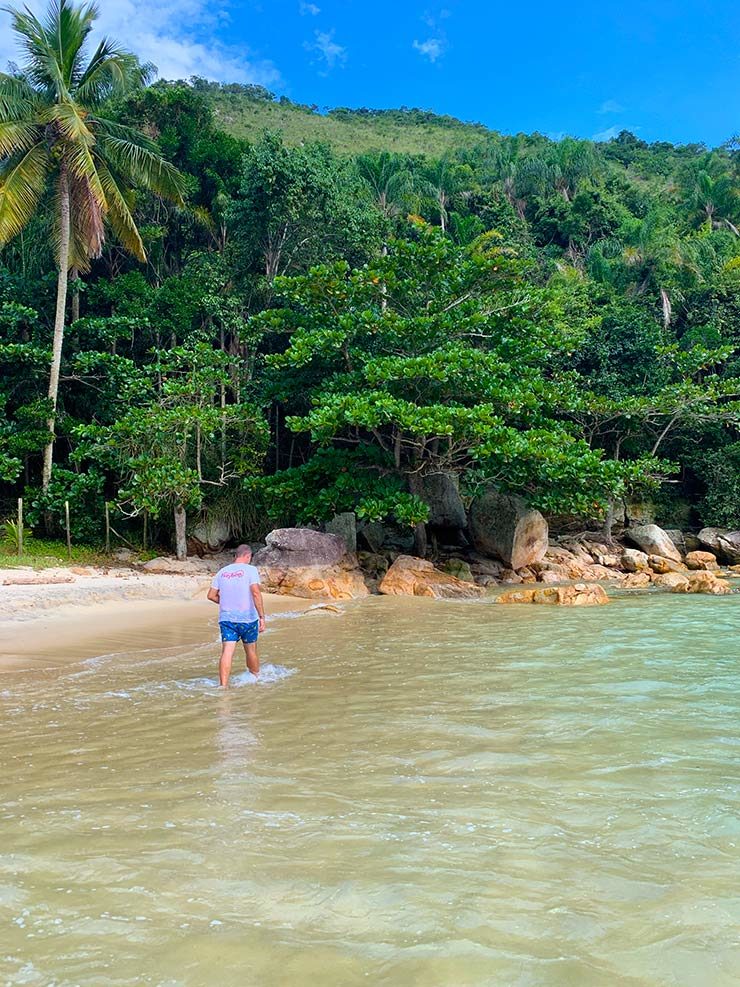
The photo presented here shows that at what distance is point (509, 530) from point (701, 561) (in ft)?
22.6

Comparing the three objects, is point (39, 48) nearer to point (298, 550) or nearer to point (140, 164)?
point (140, 164)

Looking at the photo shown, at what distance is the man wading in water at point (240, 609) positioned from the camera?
7191mm

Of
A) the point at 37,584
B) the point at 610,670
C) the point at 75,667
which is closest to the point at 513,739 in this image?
the point at 610,670

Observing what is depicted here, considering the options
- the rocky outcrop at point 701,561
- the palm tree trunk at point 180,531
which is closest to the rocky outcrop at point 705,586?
the rocky outcrop at point 701,561

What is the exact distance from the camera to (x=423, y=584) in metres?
14.9

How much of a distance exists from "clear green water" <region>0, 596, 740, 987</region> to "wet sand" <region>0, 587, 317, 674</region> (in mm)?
1533

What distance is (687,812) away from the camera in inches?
138

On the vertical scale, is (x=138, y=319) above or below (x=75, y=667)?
above

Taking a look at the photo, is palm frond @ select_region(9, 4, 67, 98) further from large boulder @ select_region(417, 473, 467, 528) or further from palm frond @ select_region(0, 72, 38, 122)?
large boulder @ select_region(417, 473, 467, 528)

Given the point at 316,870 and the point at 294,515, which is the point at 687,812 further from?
the point at 294,515

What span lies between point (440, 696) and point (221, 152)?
2525cm

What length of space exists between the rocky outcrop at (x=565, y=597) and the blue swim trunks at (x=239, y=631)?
25.6 feet

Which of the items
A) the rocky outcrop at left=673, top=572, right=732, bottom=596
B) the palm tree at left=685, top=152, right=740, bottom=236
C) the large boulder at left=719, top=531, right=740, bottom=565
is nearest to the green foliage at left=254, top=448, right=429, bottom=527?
the rocky outcrop at left=673, top=572, right=732, bottom=596

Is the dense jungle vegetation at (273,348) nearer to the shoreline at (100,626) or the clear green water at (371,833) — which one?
the shoreline at (100,626)
